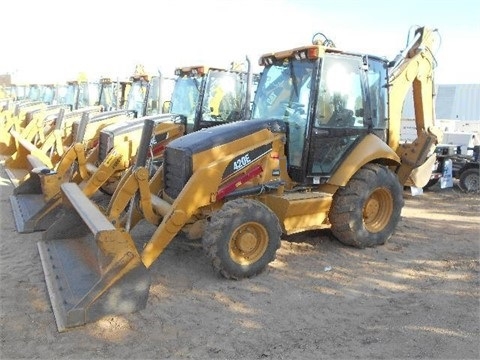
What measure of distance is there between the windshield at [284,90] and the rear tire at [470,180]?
5.60 m

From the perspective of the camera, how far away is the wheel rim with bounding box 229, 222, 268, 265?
4500mm

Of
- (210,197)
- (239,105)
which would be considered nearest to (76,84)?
(239,105)

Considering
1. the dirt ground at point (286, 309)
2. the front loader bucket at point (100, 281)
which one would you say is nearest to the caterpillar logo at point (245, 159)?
the dirt ground at point (286, 309)

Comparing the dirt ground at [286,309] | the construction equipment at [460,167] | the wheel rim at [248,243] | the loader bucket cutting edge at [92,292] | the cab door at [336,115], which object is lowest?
the dirt ground at [286,309]

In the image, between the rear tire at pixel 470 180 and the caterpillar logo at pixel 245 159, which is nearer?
the caterpillar logo at pixel 245 159

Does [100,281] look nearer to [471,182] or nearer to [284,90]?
[284,90]

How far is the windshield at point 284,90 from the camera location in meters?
5.23

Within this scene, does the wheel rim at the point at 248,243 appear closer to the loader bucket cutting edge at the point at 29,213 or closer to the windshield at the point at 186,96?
the loader bucket cutting edge at the point at 29,213

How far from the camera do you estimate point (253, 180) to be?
16.2 feet

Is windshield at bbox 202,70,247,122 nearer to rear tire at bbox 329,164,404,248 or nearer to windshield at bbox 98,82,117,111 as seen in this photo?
rear tire at bbox 329,164,404,248

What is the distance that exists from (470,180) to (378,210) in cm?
457

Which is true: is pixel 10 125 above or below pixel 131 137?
below

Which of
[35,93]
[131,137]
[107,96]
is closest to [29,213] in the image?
[131,137]

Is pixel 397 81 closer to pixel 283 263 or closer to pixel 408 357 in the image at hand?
pixel 283 263
